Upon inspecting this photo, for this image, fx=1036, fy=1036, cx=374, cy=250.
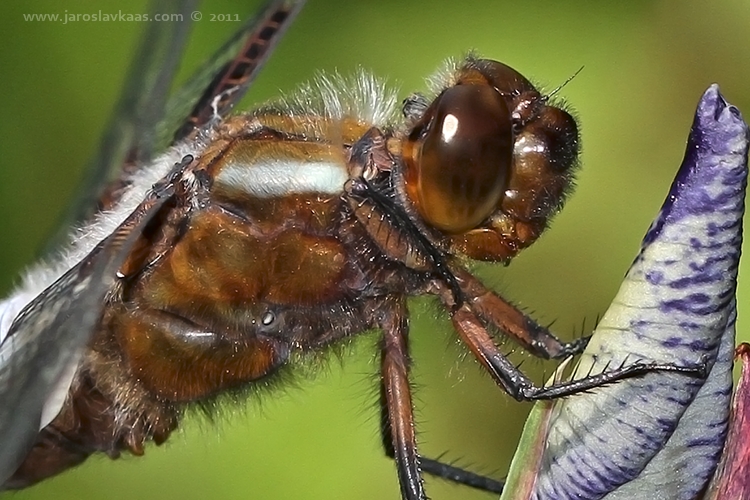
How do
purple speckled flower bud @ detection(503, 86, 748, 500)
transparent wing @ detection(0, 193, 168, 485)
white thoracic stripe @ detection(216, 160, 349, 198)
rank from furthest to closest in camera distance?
white thoracic stripe @ detection(216, 160, 349, 198)
transparent wing @ detection(0, 193, 168, 485)
purple speckled flower bud @ detection(503, 86, 748, 500)

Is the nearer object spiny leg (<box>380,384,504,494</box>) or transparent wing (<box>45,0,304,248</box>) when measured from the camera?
transparent wing (<box>45,0,304,248</box>)

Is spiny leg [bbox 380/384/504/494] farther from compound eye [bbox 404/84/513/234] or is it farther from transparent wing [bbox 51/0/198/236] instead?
transparent wing [bbox 51/0/198/236]

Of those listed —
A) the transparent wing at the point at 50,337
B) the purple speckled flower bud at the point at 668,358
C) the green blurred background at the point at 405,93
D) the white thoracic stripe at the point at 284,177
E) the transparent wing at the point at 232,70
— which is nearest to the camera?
the purple speckled flower bud at the point at 668,358

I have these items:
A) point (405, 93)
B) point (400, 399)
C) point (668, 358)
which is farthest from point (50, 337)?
point (405, 93)

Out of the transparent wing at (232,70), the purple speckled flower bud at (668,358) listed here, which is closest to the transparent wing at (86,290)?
the transparent wing at (232,70)

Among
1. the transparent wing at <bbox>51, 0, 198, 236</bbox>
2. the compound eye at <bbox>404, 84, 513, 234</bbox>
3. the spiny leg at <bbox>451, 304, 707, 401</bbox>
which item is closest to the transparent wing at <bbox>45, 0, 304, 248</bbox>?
the transparent wing at <bbox>51, 0, 198, 236</bbox>

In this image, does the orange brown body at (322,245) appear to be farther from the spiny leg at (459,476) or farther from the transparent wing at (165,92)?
the spiny leg at (459,476)
